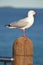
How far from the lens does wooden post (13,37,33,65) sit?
348 centimetres

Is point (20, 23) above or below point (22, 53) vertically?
above

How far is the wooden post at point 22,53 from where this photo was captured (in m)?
3.48

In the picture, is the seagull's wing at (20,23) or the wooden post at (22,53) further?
the seagull's wing at (20,23)

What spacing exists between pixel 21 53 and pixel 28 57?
9 centimetres

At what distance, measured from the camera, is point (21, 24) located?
498 cm

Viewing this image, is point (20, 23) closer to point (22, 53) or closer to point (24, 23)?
point (24, 23)

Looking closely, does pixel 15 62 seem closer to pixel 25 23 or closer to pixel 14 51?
pixel 14 51

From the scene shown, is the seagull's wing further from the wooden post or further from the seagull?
the wooden post

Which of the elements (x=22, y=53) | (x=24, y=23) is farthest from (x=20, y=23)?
(x=22, y=53)

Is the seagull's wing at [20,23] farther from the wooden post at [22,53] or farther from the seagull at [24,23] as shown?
the wooden post at [22,53]

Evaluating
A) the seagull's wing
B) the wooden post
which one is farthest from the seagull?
the wooden post

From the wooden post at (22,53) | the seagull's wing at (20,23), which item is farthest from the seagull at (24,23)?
the wooden post at (22,53)

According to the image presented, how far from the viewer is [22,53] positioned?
137 inches

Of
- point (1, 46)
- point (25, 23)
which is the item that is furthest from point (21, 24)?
point (1, 46)
